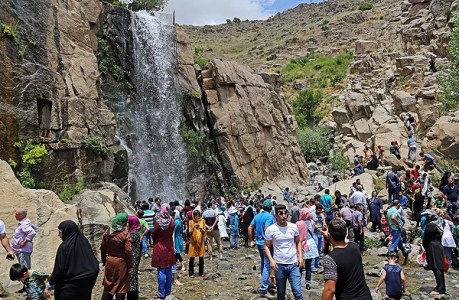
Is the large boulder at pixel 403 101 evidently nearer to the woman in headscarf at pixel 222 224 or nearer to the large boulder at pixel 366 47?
the large boulder at pixel 366 47

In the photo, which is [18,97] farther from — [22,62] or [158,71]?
[158,71]

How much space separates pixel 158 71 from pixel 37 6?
10249mm

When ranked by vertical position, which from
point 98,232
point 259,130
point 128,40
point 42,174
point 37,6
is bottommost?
point 98,232

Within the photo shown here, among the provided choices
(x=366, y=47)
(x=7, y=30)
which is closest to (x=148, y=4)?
(x=7, y=30)

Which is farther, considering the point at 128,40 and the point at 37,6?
the point at 128,40

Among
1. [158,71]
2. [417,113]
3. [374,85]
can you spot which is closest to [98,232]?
[158,71]

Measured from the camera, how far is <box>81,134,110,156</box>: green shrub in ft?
57.0

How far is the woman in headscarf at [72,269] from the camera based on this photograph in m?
5.17

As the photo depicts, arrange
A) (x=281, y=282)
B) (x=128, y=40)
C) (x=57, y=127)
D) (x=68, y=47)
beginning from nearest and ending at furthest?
(x=281, y=282), (x=57, y=127), (x=68, y=47), (x=128, y=40)

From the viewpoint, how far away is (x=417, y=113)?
98.9 feet

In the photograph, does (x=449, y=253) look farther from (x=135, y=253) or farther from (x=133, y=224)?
(x=133, y=224)

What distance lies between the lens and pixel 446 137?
23625 mm

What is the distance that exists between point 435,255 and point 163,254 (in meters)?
5.62

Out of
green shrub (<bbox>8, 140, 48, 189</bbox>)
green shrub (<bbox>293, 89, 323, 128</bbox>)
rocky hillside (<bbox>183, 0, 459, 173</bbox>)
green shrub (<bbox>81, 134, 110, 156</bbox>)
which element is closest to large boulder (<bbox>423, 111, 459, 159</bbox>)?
rocky hillside (<bbox>183, 0, 459, 173</bbox>)
